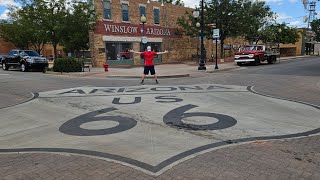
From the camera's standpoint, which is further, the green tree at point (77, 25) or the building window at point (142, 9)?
the building window at point (142, 9)

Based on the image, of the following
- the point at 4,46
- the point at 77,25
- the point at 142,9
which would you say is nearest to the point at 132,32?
the point at 142,9

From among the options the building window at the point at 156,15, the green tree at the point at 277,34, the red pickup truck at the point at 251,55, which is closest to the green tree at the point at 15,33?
the building window at the point at 156,15

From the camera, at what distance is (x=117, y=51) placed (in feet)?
100

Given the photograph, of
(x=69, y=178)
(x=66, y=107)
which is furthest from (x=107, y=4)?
(x=69, y=178)

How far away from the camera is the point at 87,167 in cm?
440

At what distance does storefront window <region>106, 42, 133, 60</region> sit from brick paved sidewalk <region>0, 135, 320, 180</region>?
25197 mm

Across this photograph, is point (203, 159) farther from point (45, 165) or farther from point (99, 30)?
point (99, 30)

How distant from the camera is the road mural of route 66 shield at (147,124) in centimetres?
518

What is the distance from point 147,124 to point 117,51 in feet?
80.4

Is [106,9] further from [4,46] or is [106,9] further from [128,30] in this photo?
[4,46]

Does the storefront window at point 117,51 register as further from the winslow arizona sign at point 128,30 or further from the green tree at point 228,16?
the green tree at point 228,16

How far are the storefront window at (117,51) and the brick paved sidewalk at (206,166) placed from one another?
25197 millimetres

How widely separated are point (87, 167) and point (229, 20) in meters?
29.8

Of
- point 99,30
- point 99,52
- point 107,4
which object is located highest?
point 107,4
